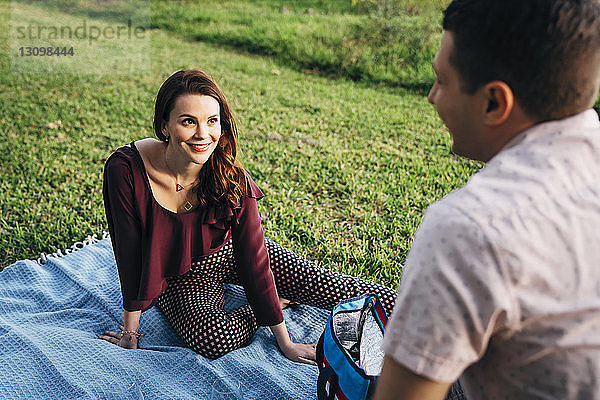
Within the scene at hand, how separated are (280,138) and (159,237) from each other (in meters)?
3.03

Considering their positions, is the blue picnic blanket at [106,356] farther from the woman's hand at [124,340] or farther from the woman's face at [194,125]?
the woman's face at [194,125]

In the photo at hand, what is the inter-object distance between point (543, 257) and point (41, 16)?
1018 centimetres

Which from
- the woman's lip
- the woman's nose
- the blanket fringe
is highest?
the woman's nose

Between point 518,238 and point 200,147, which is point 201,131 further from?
point 518,238

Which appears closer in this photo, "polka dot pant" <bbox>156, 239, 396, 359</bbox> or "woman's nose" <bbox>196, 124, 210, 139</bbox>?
"woman's nose" <bbox>196, 124, 210, 139</bbox>

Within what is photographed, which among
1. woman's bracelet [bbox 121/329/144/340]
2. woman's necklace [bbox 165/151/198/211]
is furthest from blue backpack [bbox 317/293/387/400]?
woman's bracelet [bbox 121/329/144/340]

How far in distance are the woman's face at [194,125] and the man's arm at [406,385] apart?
5.03 feet

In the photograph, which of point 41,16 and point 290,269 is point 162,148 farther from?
point 41,16

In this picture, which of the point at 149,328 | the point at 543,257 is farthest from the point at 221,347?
the point at 543,257

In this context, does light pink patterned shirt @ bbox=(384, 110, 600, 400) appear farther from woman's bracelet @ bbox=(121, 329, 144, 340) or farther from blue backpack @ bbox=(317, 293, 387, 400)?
woman's bracelet @ bbox=(121, 329, 144, 340)

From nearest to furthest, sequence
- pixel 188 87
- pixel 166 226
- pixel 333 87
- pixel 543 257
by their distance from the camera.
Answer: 1. pixel 543 257
2. pixel 188 87
3. pixel 166 226
4. pixel 333 87

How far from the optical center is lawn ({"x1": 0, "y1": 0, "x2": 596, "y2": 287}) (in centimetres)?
387

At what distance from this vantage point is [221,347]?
8.73 feet

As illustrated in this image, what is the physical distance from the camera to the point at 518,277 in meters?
0.99
